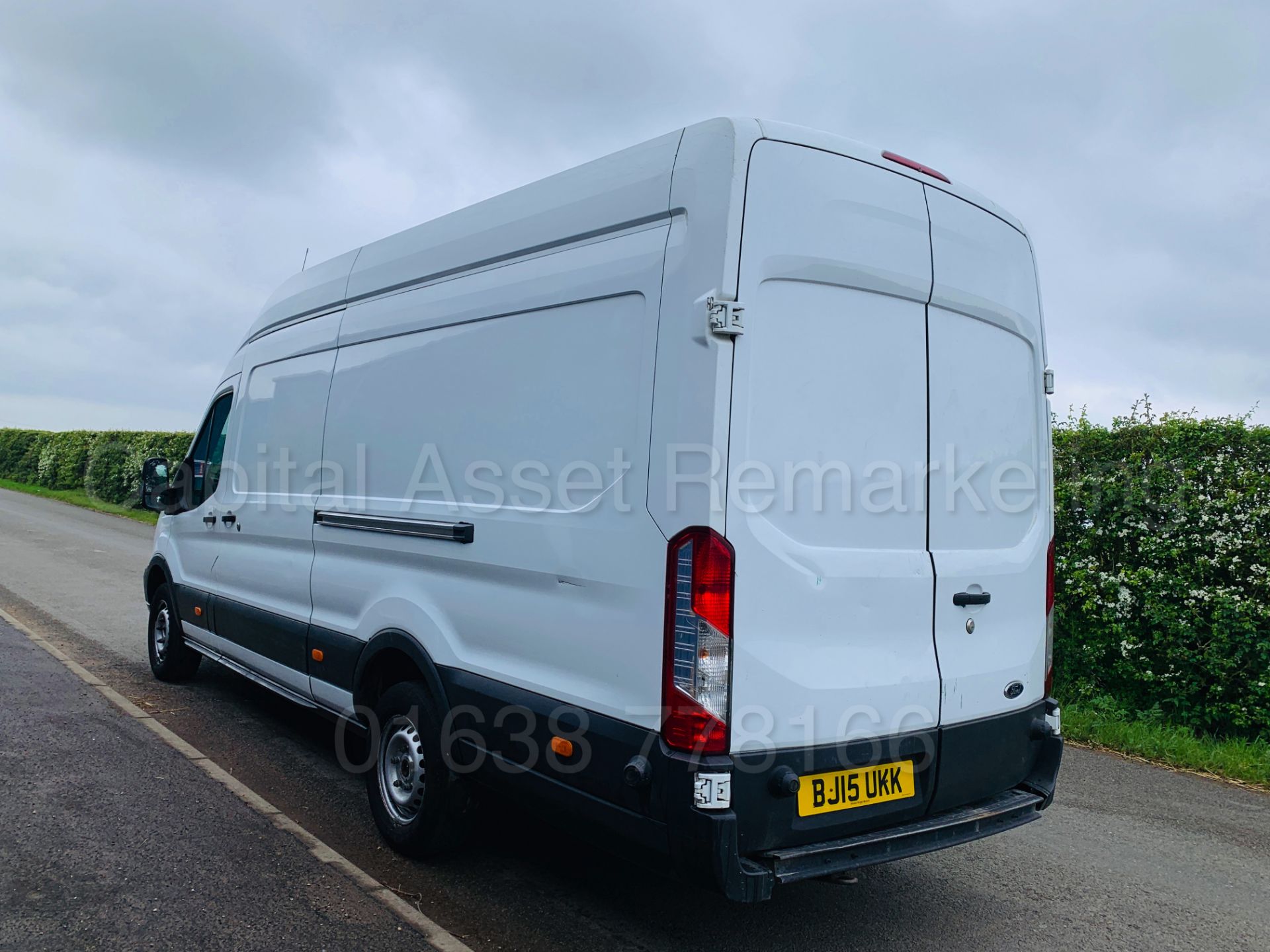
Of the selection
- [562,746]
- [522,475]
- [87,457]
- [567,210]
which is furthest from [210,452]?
[87,457]

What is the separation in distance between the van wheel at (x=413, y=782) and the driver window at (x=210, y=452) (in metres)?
2.92

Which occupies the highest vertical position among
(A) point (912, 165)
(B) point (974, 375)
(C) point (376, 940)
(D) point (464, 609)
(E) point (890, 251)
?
(A) point (912, 165)

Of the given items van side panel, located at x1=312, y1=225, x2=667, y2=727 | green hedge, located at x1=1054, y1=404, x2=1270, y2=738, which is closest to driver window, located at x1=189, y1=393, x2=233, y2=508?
van side panel, located at x1=312, y1=225, x2=667, y2=727

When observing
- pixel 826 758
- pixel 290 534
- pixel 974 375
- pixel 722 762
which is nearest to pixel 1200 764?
pixel 974 375

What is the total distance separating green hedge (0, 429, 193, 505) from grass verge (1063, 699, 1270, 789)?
56.9 feet

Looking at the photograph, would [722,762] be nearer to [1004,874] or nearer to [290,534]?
[1004,874]

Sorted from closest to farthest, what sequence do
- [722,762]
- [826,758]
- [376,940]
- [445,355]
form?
1. [722,762]
2. [826,758]
3. [376,940]
4. [445,355]

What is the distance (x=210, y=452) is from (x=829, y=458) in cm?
497

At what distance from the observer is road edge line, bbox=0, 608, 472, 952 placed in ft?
11.3

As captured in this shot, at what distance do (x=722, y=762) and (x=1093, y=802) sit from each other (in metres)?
3.38

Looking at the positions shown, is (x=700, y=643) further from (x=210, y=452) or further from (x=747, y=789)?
(x=210, y=452)

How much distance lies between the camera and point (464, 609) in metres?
3.81

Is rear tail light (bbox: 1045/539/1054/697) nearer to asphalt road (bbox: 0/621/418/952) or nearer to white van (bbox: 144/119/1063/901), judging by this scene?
white van (bbox: 144/119/1063/901)

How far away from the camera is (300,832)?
429 cm
